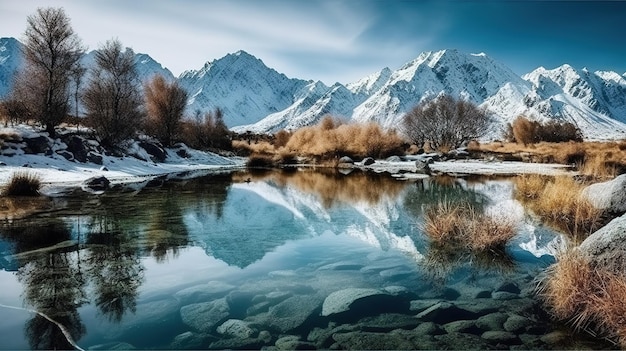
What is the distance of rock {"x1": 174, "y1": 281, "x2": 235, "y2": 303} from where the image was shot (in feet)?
20.5

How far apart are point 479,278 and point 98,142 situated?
98.1 ft

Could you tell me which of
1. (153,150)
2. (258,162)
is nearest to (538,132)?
(258,162)

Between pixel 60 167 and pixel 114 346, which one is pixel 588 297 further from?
pixel 60 167

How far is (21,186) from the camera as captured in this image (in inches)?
615

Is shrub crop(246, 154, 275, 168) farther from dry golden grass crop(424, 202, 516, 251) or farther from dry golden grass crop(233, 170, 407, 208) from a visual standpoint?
dry golden grass crop(424, 202, 516, 251)

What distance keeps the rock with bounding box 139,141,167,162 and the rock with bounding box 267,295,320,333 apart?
33.5 m

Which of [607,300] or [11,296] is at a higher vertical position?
[607,300]

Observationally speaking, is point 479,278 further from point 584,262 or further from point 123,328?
point 123,328

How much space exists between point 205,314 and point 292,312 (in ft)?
3.73

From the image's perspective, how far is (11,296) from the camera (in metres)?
6.00

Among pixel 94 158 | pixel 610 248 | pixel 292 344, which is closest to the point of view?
pixel 292 344

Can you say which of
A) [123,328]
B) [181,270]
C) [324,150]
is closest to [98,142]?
[324,150]

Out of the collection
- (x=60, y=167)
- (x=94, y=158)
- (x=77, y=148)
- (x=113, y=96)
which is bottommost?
(x=60, y=167)

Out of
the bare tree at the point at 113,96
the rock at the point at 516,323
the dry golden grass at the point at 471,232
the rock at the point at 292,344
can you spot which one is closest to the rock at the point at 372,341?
the rock at the point at 292,344
